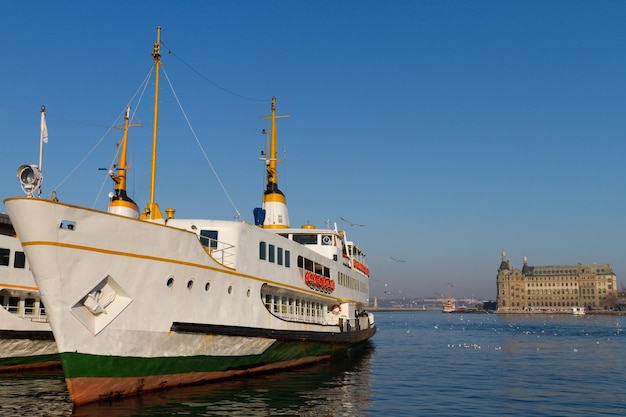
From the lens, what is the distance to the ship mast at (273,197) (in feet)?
111

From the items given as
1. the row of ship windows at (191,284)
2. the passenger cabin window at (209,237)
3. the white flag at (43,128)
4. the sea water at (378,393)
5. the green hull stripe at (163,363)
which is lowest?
the sea water at (378,393)

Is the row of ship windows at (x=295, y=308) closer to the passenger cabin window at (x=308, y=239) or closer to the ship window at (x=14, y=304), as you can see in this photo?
the passenger cabin window at (x=308, y=239)

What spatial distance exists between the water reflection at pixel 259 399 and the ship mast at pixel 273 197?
10757mm

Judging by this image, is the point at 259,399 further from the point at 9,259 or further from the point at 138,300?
the point at 9,259

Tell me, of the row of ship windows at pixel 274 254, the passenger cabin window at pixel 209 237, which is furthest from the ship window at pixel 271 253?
the passenger cabin window at pixel 209 237

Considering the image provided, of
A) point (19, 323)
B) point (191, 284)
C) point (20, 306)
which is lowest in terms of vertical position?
point (19, 323)

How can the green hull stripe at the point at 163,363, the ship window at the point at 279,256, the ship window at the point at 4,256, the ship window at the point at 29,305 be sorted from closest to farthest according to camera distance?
1. the green hull stripe at the point at 163,363
2. the ship window at the point at 279,256
3. the ship window at the point at 4,256
4. the ship window at the point at 29,305

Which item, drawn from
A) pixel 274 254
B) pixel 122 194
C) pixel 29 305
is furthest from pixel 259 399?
pixel 122 194

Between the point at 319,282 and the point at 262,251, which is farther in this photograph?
the point at 319,282

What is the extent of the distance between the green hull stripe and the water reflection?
683 millimetres

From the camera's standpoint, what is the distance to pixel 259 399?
19.1m

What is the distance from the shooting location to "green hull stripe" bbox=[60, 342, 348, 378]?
55.3ft

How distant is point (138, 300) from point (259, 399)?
17.7ft

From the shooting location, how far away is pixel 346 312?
33.4m
